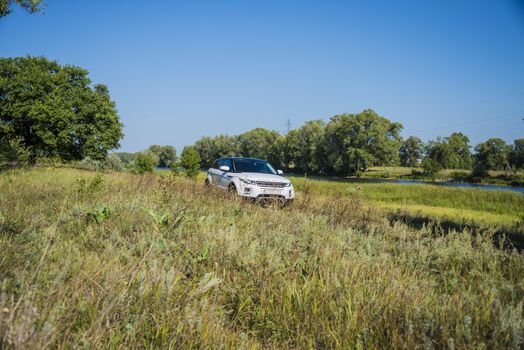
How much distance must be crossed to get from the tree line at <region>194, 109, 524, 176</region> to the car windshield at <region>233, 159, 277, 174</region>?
217ft

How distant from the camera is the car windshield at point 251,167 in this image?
481 inches

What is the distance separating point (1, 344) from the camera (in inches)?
63.4

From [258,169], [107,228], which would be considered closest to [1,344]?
[107,228]

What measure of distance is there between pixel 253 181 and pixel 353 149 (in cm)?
6904

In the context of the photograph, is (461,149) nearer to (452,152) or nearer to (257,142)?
(452,152)

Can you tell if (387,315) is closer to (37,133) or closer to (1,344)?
(1,344)

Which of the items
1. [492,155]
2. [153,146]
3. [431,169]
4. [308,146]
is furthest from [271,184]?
[153,146]

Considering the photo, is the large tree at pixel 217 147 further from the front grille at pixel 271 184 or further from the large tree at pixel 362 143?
the front grille at pixel 271 184

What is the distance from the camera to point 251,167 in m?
12.5

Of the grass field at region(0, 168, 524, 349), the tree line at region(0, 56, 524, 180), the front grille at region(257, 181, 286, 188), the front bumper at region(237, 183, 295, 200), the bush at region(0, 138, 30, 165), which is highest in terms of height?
the tree line at region(0, 56, 524, 180)

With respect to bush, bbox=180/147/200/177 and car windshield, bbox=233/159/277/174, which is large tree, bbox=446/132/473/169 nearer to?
bush, bbox=180/147/200/177

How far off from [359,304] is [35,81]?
3754 centimetres

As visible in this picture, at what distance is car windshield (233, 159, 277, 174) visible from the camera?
12219 mm

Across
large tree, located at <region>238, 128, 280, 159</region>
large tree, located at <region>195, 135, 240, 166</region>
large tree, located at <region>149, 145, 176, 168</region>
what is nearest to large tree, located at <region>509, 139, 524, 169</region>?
large tree, located at <region>238, 128, 280, 159</region>
